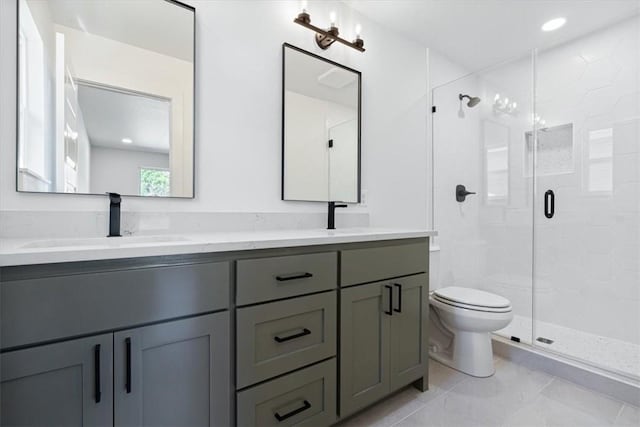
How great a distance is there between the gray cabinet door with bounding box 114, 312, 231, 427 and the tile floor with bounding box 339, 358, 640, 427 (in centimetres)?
76

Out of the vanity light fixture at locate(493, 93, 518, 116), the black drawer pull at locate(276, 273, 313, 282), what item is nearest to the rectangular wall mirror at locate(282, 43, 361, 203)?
the black drawer pull at locate(276, 273, 313, 282)

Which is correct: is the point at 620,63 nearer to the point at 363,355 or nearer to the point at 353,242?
the point at 353,242

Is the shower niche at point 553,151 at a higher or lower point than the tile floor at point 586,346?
higher

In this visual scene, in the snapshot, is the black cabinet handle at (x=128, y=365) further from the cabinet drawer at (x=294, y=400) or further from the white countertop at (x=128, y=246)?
the cabinet drawer at (x=294, y=400)

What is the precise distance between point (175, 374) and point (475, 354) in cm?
178

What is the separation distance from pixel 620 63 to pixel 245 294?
3.06 metres

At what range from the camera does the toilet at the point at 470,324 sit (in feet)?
6.18

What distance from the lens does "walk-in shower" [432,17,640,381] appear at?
87.6 inches

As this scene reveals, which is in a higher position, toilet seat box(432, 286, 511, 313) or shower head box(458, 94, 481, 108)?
shower head box(458, 94, 481, 108)

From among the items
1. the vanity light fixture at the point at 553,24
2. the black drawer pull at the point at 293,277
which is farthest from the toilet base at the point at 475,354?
the vanity light fixture at the point at 553,24

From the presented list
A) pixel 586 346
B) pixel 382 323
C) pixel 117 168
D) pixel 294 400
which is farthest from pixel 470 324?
pixel 117 168

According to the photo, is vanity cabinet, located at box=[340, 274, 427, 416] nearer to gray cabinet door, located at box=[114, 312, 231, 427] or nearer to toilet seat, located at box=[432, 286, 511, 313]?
toilet seat, located at box=[432, 286, 511, 313]

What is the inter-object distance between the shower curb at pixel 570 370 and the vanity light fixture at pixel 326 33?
2.28 meters

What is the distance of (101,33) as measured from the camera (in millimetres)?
1333
